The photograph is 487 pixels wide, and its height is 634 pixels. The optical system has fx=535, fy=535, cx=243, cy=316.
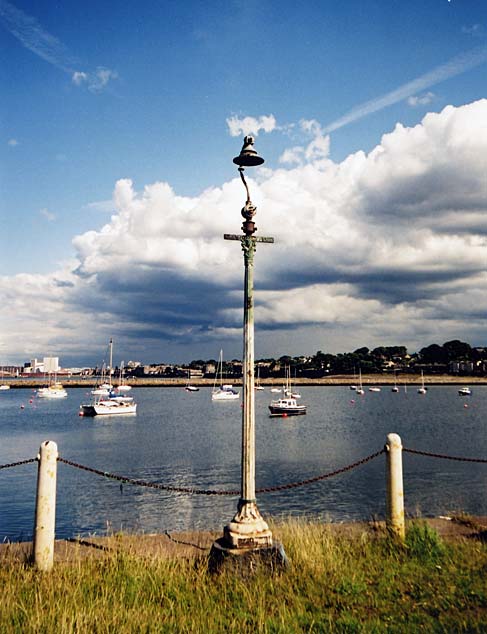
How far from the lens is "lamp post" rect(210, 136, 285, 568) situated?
6.50m

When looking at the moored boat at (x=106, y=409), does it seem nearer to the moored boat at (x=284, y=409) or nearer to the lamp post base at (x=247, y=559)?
the moored boat at (x=284, y=409)

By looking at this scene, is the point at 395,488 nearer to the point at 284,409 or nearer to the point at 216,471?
the point at 216,471

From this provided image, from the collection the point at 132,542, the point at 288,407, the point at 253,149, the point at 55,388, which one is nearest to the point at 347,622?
the point at 132,542

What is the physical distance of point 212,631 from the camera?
4.89 metres

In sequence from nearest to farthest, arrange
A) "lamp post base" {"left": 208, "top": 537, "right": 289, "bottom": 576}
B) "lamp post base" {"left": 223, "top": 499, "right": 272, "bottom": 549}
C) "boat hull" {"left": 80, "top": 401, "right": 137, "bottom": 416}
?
"lamp post base" {"left": 208, "top": 537, "right": 289, "bottom": 576} < "lamp post base" {"left": 223, "top": 499, "right": 272, "bottom": 549} < "boat hull" {"left": 80, "top": 401, "right": 137, "bottom": 416}

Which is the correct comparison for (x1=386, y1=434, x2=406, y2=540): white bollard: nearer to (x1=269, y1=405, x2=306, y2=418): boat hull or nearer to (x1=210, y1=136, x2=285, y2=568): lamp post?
(x1=210, y1=136, x2=285, y2=568): lamp post

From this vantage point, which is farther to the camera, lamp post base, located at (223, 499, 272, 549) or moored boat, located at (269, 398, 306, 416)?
moored boat, located at (269, 398, 306, 416)

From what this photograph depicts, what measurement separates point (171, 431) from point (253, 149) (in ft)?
185

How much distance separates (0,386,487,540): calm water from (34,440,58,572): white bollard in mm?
2503

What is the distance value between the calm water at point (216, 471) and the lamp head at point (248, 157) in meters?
6.42

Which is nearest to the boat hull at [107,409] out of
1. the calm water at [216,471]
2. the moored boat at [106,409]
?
the moored boat at [106,409]

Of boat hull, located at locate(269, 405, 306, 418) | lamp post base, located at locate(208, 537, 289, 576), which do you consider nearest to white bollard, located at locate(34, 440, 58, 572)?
lamp post base, located at locate(208, 537, 289, 576)

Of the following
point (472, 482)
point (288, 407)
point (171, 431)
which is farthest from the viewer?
point (288, 407)

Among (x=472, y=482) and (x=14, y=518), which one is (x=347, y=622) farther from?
(x=472, y=482)
